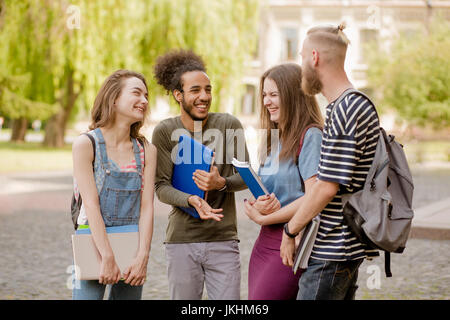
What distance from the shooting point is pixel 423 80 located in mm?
26047

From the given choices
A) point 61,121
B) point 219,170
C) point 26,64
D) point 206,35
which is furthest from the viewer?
point 61,121

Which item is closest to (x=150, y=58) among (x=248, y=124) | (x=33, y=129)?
(x=248, y=124)

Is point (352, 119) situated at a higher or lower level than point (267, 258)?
higher

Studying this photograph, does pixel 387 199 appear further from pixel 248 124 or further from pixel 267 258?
pixel 248 124

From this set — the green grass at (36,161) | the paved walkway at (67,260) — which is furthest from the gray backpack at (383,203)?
the green grass at (36,161)

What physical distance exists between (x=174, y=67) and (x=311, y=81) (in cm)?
105

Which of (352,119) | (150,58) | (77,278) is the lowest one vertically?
(77,278)

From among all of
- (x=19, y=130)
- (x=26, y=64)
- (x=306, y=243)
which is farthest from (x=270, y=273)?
(x=19, y=130)

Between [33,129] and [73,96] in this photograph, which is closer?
[73,96]

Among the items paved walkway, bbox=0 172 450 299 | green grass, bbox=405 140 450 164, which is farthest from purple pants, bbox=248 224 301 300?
green grass, bbox=405 140 450 164

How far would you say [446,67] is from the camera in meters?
25.0

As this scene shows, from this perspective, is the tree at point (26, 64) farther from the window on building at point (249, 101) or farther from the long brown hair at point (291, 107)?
the window on building at point (249, 101)

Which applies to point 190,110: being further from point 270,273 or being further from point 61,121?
point 61,121

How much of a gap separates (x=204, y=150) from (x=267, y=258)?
0.58 m
